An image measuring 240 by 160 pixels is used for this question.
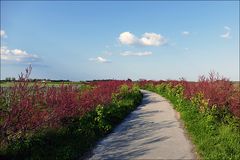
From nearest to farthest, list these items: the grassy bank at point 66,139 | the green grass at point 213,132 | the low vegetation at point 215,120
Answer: the grassy bank at point 66,139, the green grass at point 213,132, the low vegetation at point 215,120

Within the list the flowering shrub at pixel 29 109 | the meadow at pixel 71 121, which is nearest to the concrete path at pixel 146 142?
the meadow at pixel 71 121

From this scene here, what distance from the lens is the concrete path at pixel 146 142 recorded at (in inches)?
393

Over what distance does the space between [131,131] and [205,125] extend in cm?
266

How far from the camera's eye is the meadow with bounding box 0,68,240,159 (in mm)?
8883

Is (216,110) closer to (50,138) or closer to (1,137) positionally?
(50,138)

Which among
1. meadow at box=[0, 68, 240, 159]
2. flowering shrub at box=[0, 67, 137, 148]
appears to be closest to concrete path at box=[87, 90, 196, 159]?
meadow at box=[0, 68, 240, 159]

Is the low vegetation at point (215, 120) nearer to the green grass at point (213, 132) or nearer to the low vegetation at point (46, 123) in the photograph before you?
the green grass at point (213, 132)

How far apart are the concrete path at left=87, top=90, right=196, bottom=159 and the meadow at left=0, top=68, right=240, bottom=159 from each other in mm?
356

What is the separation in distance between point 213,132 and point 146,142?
259 cm

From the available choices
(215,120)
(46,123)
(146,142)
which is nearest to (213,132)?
(215,120)

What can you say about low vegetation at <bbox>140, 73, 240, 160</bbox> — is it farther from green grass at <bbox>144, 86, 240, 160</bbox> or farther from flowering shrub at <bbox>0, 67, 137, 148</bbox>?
flowering shrub at <bbox>0, 67, 137, 148</bbox>

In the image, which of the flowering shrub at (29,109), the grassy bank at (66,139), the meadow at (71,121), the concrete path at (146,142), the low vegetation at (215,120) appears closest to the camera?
the flowering shrub at (29,109)

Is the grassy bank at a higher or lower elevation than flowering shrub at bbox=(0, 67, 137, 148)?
lower

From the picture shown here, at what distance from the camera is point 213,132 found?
503 inches
